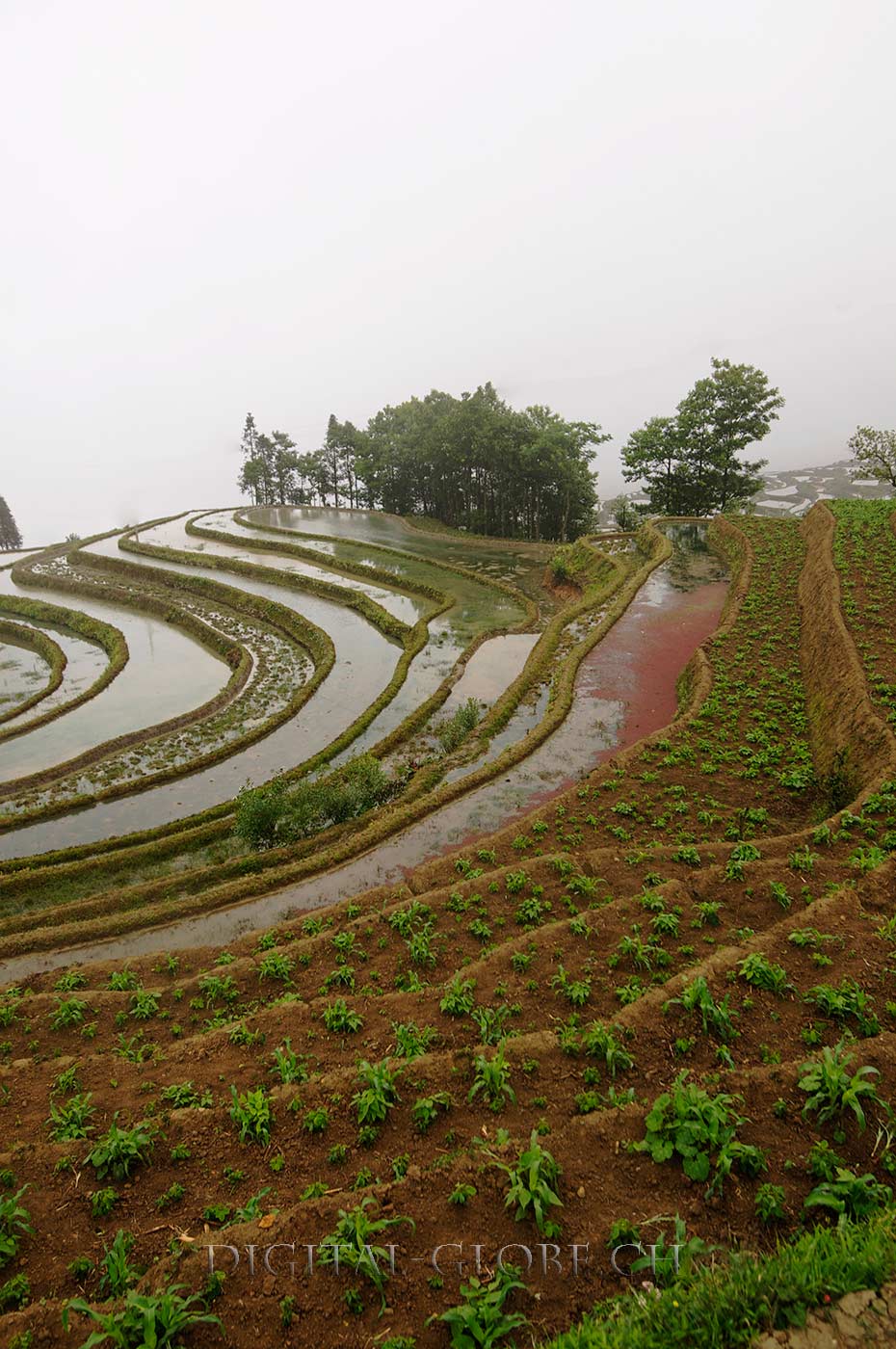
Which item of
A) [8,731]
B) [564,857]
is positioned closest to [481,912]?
[564,857]

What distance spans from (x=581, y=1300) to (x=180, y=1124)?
577 cm

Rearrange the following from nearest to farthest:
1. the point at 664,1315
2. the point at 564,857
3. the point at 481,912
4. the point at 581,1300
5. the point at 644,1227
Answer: the point at 664,1315 < the point at 581,1300 < the point at 644,1227 < the point at 481,912 < the point at 564,857

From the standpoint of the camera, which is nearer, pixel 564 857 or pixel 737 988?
pixel 737 988

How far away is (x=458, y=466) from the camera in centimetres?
6744

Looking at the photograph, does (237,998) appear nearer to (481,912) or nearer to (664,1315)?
(481,912)

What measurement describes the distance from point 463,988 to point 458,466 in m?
63.5

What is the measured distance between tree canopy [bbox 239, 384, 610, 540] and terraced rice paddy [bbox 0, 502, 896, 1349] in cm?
3401

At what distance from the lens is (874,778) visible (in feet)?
51.5

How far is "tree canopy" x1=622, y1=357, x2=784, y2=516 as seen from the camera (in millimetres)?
53125

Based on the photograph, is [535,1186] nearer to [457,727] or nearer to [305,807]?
[305,807]

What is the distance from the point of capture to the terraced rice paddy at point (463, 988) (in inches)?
256

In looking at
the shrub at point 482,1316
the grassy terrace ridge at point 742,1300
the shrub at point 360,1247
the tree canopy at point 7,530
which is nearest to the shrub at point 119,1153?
the shrub at point 360,1247

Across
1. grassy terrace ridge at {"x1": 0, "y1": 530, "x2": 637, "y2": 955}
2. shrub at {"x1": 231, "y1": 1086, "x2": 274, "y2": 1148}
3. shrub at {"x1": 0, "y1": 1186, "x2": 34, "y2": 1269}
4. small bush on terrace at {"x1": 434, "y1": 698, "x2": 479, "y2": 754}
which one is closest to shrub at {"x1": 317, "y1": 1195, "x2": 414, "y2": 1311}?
shrub at {"x1": 231, "y1": 1086, "x2": 274, "y2": 1148}

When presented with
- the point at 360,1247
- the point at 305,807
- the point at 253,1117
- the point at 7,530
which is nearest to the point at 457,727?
the point at 305,807
